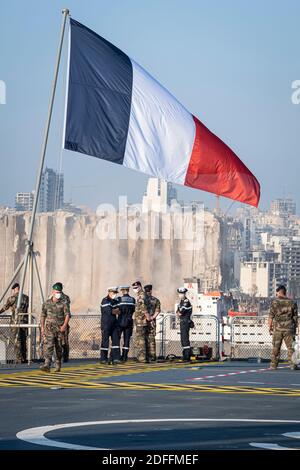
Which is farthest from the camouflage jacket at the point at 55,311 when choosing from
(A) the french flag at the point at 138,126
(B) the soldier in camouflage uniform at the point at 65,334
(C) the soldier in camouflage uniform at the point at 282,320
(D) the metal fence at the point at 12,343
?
(C) the soldier in camouflage uniform at the point at 282,320

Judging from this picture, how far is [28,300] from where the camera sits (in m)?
24.5

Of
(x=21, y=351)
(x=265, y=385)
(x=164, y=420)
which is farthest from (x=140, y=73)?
(x=164, y=420)

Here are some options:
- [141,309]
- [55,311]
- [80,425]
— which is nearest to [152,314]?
[141,309]

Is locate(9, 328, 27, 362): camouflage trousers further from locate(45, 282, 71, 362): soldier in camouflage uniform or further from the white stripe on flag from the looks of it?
the white stripe on flag

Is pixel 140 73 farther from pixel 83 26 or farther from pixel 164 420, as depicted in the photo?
pixel 164 420

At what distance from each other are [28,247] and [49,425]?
10747 mm

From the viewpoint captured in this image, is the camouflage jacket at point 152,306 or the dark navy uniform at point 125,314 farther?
the dark navy uniform at point 125,314

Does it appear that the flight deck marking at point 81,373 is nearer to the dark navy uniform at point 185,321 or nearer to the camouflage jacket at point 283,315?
the dark navy uniform at point 185,321

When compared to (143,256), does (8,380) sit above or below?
below

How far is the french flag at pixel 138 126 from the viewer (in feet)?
74.5

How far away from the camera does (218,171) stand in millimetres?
23219

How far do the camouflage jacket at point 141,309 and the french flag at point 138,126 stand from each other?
258cm

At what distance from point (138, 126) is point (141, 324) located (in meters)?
3.98

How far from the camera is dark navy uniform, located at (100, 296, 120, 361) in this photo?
24078 millimetres
